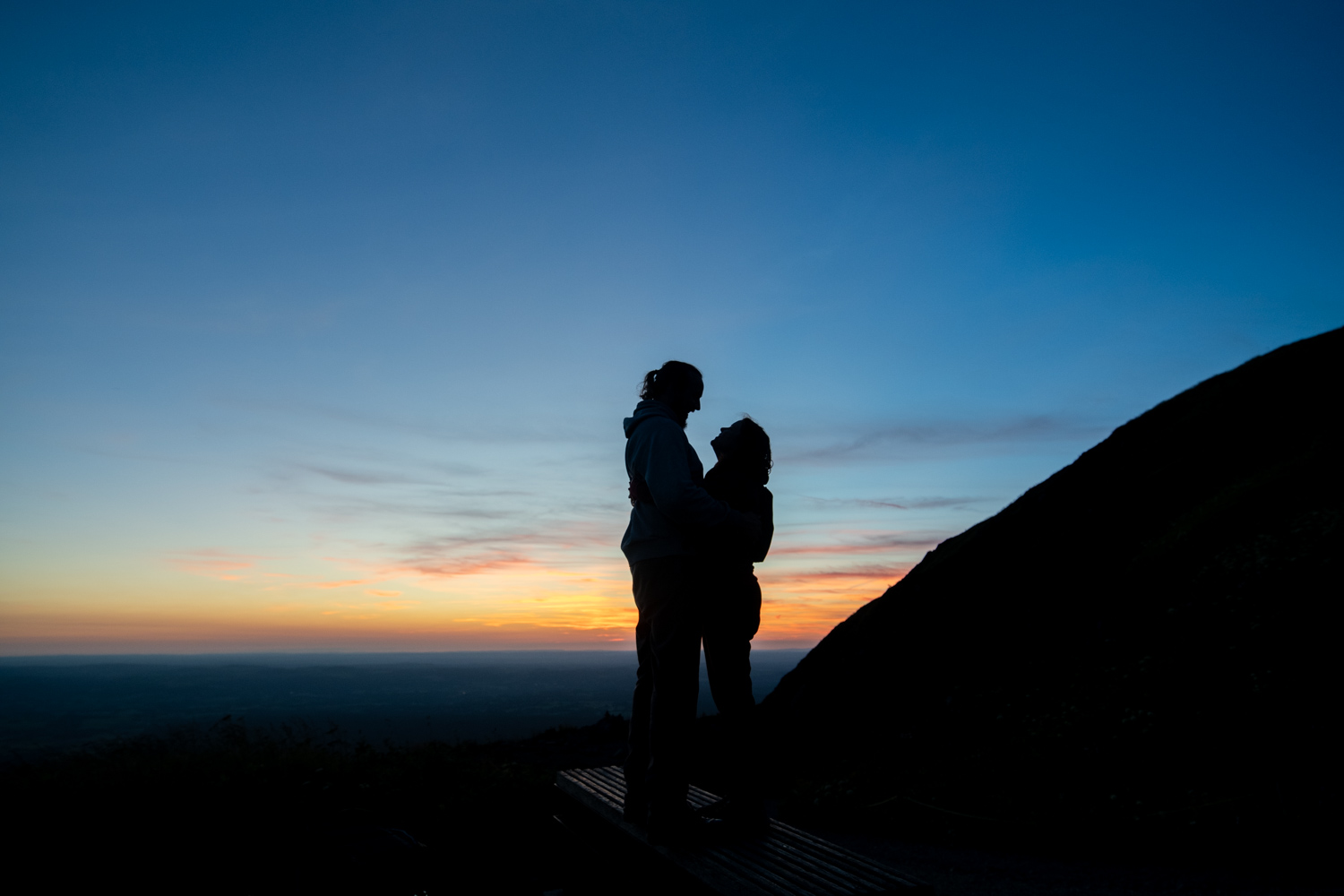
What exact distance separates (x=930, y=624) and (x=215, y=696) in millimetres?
156597

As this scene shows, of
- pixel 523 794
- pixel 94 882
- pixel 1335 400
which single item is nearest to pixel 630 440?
pixel 94 882

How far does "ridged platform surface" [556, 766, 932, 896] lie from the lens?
3.24m

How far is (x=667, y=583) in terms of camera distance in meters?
4.32

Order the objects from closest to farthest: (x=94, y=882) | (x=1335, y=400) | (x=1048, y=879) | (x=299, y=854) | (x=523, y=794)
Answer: (x=299, y=854) → (x=94, y=882) → (x=1048, y=879) → (x=523, y=794) → (x=1335, y=400)

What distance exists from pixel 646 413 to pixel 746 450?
0.74 meters

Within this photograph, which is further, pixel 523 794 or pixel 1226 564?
pixel 1226 564

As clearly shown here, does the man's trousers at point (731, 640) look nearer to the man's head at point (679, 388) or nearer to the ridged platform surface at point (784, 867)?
the ridged platform surface at point (784, 867)

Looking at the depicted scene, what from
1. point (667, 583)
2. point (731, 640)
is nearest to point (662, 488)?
point (667, 583)

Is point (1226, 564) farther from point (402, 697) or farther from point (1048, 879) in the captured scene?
point (402, 697)

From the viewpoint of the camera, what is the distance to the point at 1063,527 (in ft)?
63.7

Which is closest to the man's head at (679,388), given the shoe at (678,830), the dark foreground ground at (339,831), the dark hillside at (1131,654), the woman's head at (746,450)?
the woman's head at (746,450)

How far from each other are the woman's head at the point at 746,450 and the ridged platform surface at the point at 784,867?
2.15 m

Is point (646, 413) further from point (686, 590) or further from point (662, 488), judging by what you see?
point (686, 590)

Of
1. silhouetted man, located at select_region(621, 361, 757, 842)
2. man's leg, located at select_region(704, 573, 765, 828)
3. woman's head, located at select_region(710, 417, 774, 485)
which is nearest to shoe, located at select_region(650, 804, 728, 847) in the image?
silhouetted man, located at select_region(621, 361, 757, 842)
